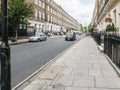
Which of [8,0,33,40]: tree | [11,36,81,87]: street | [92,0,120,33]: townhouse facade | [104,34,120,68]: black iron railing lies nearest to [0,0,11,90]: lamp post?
[11,36,81,87]: street

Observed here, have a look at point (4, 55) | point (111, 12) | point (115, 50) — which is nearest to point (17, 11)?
point (111, 12)

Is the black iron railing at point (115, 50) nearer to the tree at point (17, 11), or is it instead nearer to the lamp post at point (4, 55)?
the lamp post at point (4, 55)

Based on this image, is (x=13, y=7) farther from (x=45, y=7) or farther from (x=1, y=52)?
(x=45, y=7)

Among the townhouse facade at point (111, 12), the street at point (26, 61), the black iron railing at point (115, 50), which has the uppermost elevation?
the townhouse facade at point (111, 12)

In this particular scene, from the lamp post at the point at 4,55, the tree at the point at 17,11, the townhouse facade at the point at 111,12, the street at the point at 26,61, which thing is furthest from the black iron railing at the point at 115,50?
the tree at the point at 17,11

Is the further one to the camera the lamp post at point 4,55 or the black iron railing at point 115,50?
the black iron railing at point 115,50

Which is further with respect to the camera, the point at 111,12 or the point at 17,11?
the point at 17,11

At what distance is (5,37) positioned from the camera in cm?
503

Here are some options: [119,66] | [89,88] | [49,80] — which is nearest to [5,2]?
[89,88]

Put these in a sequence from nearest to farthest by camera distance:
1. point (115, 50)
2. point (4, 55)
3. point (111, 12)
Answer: point (4, 55) < point (115, 50) < point (111, 12)

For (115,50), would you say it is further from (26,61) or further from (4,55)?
(4,55)

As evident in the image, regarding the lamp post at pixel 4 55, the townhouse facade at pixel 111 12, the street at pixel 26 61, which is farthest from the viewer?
the townhouse facade at pixel 111 12

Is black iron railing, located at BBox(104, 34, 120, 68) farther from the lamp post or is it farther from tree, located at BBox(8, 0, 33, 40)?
tree, located at BBox(8, 0, 33, 40)

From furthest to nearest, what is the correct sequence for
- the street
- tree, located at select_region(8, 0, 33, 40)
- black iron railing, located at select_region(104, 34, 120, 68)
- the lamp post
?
tree, located at select_region(8, 0, 33, 40)
black iron railing, located at select_region(104, 34, 120, 68)
the street
the lamp post
